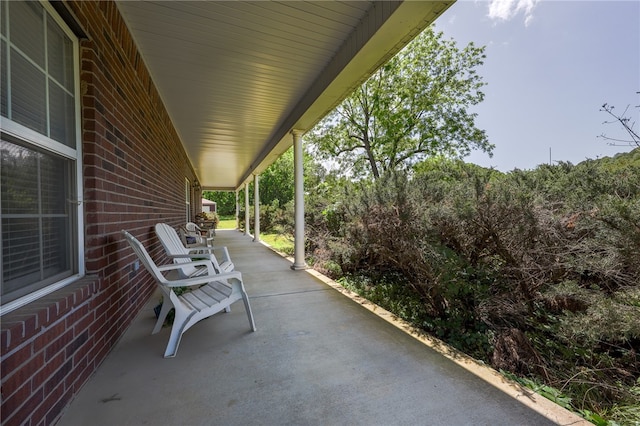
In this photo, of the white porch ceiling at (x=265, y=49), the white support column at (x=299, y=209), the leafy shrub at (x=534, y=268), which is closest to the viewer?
the leafy shrub at (x=534, y=268)

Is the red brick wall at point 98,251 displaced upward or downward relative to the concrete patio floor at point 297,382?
upward

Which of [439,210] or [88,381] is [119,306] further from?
[439,210]

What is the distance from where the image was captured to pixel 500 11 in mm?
8492

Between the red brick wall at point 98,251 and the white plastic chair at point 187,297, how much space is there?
315mm

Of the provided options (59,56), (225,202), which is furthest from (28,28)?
(225,202)

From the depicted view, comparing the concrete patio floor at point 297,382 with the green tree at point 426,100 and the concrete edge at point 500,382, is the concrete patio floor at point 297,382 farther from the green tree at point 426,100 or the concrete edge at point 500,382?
the green tree at point 426,100

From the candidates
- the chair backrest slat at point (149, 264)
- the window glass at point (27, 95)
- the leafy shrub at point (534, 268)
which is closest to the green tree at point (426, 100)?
the leafy shrub at point (534, 268)

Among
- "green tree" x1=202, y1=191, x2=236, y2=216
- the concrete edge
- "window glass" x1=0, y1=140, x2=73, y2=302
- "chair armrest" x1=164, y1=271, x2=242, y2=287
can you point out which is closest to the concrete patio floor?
the concrete edge

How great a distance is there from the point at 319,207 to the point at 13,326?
5965 mm

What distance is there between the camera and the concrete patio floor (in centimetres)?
162

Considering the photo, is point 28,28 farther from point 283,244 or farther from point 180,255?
point 283,244

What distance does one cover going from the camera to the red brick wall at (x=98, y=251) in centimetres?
131

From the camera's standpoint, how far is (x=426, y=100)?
12.4 m

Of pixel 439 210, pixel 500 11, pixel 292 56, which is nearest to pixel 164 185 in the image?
pixel 292 56
